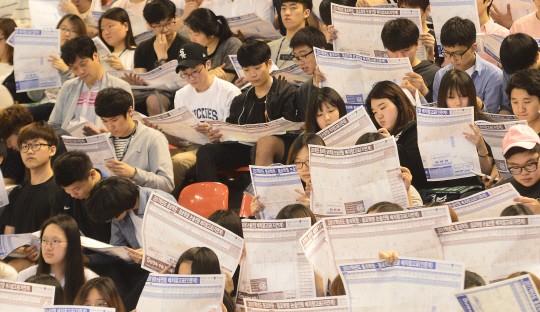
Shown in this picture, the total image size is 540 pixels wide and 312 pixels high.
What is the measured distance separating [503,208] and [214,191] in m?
1.90

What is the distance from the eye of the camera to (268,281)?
296 cm

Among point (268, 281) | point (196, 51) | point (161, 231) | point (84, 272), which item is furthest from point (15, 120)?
point (268, 281)

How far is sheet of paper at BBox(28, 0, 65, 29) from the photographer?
6.61 metres

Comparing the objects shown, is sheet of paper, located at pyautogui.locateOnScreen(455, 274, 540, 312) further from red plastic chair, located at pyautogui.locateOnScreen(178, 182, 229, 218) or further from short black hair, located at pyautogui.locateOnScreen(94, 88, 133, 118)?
short black hair, located at pyautogui.locateOnScreen(94, 88, 133, 118)

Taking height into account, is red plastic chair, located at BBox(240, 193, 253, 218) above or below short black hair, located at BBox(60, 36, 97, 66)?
below

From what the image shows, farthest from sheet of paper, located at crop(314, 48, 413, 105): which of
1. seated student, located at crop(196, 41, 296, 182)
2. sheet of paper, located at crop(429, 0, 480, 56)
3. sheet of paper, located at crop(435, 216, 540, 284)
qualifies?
sheet of paper, located at crop(435, 216, 540, 284)

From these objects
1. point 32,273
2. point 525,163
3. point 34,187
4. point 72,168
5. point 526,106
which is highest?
point 526,106

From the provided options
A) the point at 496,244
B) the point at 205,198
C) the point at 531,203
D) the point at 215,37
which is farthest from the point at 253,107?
the point at 496,244

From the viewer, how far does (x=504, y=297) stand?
6.61 feet

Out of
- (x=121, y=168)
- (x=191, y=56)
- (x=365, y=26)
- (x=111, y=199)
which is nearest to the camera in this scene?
(x=111, y=199)

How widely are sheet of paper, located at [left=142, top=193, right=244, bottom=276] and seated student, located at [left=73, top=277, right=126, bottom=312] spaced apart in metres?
0.18

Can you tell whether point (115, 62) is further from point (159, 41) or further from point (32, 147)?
point (32, 147)

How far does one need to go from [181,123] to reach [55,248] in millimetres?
1406

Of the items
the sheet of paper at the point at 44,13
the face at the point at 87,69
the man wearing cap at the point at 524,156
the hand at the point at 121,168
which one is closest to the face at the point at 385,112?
the man wearing cap at the point at 524,156
